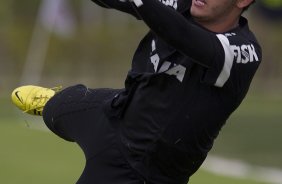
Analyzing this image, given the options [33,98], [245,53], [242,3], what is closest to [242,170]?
[33,98]

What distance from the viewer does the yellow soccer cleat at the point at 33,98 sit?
6.38 metres

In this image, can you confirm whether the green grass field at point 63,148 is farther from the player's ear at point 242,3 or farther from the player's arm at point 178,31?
the player's arm at point 178,31

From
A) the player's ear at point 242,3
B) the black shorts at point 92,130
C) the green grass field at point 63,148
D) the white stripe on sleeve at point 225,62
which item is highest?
the player's ear at point 242,3

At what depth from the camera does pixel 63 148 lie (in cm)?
1212

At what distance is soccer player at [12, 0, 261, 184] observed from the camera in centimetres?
509

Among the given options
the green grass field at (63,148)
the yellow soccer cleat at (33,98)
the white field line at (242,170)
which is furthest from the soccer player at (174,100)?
the white field line at (242,170)

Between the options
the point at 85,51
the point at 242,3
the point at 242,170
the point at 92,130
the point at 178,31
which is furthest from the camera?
the point at 85,51

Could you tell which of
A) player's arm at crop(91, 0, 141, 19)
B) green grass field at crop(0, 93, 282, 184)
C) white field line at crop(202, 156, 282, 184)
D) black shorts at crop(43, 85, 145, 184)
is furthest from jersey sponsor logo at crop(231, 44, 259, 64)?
white field line at crop(202, 156, 282, 184)

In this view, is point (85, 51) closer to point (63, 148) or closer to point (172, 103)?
point (63, 148)

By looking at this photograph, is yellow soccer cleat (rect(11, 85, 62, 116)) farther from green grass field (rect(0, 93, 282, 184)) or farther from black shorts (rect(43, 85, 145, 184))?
green grass field (rect(0, 93, 282, 184))

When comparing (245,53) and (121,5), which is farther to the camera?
(245,53)

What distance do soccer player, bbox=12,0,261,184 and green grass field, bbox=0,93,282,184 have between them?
288cm

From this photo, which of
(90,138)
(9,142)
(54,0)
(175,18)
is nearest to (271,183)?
(9,142)

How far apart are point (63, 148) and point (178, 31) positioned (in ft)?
24.5
